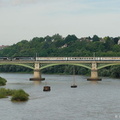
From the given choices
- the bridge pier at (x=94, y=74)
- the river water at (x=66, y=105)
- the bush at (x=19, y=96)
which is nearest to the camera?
the river water at (x=66, y=105)

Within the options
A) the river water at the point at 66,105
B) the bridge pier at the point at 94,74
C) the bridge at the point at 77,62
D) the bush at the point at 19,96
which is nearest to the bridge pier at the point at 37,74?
the bridge at the point at 77,62

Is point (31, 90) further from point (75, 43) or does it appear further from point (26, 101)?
point (75, 43)

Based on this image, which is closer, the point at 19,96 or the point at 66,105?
the point at 66,105

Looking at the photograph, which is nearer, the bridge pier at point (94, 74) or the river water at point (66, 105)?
the river water at point (66, 105)

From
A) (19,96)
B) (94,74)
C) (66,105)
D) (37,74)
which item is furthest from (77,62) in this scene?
(66,105)

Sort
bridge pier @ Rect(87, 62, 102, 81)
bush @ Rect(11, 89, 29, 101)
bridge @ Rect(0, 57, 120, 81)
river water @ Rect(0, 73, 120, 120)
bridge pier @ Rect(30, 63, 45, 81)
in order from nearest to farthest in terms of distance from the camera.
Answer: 1. river water @ Rect(0, 73, 120, 120)
2. bush @ Rect(11, 89, 29, 101)
3. bridge pier @ Rect(87, 62, 102, 81)
4. bridge @ Rect(0, 57, 120, 81)
5. bridge pier @ Rect(30, 63, 45, 81)

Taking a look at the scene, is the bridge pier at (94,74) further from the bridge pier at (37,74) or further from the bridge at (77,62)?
the bridge pier at (37,74)

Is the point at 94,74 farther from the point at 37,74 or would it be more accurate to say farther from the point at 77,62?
the point at 37,74

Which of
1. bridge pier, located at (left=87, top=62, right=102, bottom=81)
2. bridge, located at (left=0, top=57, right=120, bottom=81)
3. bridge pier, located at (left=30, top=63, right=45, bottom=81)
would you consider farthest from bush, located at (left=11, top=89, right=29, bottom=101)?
bridge pier, located at (left=30, top=63, right=45, bottom=81)

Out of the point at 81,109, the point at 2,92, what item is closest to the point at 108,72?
the point at 2,92

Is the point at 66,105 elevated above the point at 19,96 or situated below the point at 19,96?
below

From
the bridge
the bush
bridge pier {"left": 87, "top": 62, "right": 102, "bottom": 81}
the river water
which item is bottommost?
the river water

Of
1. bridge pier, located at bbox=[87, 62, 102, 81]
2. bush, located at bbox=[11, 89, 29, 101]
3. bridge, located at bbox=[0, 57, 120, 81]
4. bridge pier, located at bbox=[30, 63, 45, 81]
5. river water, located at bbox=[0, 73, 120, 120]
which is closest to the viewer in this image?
river water, located at bbox=[0, 73, 120, 120]

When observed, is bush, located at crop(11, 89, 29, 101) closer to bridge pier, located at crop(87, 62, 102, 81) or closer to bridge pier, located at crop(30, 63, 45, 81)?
bridge pier, located at crop(87, 62, 102, 81)
